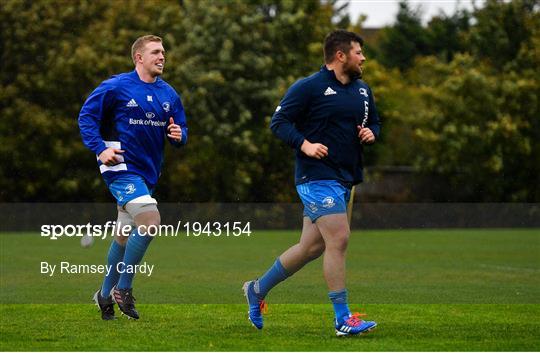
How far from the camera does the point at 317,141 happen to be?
8.69 meters

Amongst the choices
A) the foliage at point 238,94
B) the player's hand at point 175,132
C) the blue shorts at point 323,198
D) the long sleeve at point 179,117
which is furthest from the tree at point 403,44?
the blue shorts at point 323,198

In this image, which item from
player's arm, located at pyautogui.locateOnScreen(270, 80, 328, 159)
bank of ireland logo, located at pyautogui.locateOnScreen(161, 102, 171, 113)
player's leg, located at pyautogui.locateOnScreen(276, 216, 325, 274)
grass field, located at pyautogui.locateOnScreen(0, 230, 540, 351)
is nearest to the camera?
grass field, located at pyautogui.locateOnScreen(0, 230, 540, 351)

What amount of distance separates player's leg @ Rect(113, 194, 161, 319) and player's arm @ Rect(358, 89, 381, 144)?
Result: 74.8 inches

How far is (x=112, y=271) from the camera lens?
32.0ft

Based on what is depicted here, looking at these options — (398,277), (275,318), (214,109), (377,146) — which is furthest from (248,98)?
(275,318)

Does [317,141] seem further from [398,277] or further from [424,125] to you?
[424,125]

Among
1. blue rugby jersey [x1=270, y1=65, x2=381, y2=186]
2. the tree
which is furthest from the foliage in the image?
blue rugby jersey [x1=270, y1=65, x2=381, y2=186]

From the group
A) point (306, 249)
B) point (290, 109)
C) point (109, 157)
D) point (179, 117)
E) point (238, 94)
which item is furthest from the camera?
point (238, 94)

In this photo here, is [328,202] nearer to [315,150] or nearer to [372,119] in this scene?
[315,150]

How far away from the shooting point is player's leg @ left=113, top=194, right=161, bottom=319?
9383mm

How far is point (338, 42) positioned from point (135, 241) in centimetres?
243

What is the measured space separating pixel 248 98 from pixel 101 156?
26.8 metres

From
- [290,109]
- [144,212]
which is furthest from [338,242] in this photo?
[144,212]

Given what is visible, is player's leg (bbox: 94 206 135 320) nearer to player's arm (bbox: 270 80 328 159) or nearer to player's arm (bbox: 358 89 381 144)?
player's arm (bbox: 270 80 328 159)
